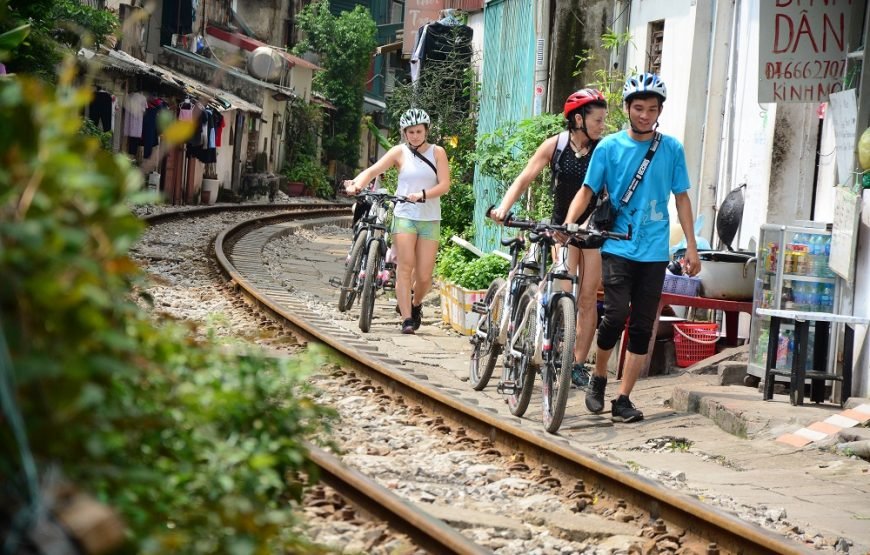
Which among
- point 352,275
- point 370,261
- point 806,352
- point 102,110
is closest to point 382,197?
point 370,261

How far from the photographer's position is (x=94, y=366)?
2459 millimetres

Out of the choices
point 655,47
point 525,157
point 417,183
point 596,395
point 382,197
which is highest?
point 655,47

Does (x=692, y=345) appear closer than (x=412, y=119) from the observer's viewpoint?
Yes

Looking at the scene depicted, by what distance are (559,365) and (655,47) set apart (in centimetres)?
737

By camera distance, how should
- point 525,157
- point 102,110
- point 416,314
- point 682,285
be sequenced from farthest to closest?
point 102,110, point 525,157, point 416,314, point 682,285

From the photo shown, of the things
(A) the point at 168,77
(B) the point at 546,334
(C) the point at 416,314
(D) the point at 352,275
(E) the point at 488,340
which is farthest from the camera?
(A) the point at 168,77

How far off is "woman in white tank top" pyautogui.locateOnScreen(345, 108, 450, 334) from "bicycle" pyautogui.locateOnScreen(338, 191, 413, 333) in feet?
0.83

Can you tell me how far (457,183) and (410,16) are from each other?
34.9 feet

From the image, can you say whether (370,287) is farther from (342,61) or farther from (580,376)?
(342,61)

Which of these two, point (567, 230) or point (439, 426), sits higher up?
point (567, 230)

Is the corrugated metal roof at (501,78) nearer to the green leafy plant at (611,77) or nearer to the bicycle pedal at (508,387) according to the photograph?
the green leafy plant at (611,77)

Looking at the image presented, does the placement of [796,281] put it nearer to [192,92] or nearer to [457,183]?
[457,183]

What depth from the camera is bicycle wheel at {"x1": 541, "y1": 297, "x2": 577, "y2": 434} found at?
25.3 feet

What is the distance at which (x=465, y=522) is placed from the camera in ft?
18.3
